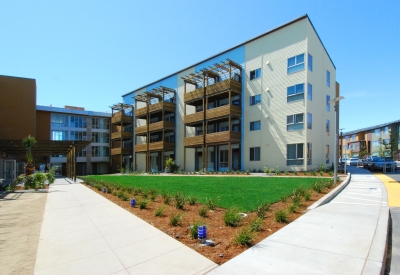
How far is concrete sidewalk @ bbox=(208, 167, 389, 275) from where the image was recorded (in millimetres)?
3794

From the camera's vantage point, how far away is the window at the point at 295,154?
23959 millimetres

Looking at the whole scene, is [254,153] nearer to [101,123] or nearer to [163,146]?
[163,146]

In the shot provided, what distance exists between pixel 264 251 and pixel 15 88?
40.3 m

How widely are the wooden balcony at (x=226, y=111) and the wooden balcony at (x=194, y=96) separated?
281 cm

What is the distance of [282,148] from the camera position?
25.2 m

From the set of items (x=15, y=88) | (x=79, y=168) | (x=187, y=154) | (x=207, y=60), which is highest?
(x=207, y=60)

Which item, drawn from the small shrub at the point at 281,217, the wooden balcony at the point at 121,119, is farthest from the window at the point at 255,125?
the wooden balcony at the point at 121,119

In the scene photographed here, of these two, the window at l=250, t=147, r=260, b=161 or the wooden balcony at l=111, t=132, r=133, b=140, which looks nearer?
the window at l=250, t=147, r=260, b=161

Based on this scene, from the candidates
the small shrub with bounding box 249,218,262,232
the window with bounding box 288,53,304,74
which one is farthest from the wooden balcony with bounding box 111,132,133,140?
the small shrub with bounding box 249,218,262,232

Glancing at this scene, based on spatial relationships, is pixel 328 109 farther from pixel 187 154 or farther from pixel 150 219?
pixel 150 219

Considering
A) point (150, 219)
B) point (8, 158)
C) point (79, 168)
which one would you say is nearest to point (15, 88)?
point (8, 158)

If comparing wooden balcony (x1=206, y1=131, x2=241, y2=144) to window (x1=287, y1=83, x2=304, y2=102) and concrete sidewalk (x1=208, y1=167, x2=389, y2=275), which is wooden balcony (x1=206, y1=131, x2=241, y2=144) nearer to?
window (x1=287, y1=83, x2=304, y2=102)

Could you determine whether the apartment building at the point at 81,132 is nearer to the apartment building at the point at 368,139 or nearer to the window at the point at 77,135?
the window at the point at 77,135

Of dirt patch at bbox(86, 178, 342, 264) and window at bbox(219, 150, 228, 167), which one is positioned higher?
window at bbox(219, 150, 228, 167)
